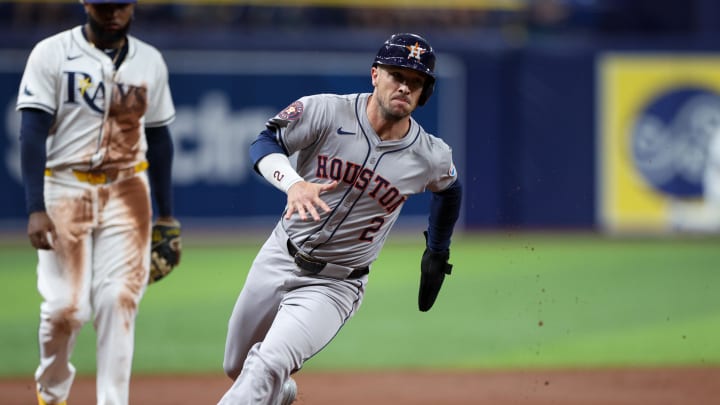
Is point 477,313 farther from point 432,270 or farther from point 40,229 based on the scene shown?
point 40,229

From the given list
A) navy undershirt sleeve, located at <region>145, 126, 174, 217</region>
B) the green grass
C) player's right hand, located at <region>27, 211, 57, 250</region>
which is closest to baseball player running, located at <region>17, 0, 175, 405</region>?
player's right hand, located at <region>27, 211, 57, 250</region>

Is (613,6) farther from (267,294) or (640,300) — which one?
(267,294)

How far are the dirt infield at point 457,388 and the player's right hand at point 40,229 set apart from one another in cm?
195

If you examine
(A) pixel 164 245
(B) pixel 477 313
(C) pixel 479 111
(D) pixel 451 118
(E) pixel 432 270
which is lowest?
(B) pixel 477 313

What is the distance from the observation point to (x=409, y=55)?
4.90 meters

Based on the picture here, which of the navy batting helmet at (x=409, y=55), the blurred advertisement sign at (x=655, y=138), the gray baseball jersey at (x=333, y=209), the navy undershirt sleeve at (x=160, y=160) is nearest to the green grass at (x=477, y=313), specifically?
the blurred advertisement sign at (x=655, y=138)

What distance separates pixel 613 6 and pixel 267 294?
15249 mm

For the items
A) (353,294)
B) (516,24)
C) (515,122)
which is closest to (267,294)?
(353,294)

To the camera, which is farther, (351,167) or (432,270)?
(432,270)

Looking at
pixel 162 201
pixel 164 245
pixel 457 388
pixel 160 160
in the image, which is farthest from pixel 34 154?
pixel 457 388

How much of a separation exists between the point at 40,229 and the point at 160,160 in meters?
0.88

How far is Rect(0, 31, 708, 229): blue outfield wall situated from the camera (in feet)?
52.6

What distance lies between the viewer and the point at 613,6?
62.7ft

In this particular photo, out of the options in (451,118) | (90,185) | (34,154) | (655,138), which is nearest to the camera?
(34,154)
